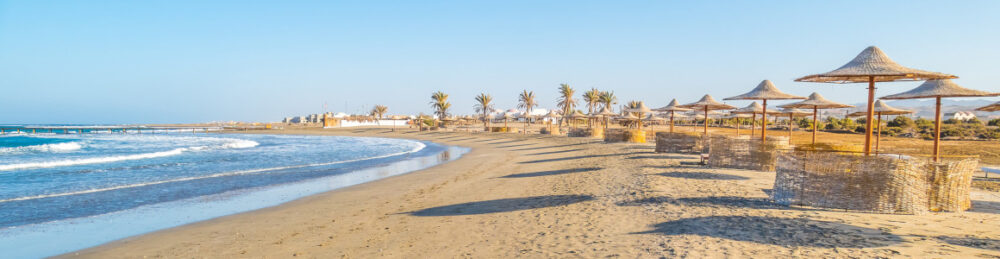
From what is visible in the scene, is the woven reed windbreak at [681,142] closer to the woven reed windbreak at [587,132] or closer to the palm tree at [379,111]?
the woven reed windbreak at [587,132]

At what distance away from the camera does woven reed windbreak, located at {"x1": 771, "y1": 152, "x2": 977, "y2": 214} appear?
213 inches

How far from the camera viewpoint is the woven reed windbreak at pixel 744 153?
9773 mm

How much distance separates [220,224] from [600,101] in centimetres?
5582

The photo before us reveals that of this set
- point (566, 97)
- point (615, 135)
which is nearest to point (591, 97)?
point (566, 97)

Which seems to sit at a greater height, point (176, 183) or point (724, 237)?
point (724, 237)

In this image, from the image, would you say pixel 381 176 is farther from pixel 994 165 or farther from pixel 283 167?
pixel 994 165

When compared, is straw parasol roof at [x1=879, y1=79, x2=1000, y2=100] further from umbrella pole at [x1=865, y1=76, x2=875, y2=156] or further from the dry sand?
umbrella pole at [x1=865, y1=76, x2=875, y2=156]

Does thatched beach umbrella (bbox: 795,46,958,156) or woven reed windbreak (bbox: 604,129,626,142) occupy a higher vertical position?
thatched beach umbrella (bbox: 795,46,958,156)

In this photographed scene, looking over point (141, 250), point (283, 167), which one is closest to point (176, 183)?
point (283, 167)

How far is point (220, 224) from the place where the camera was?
7.04m

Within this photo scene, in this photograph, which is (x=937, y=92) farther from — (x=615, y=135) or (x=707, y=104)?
(x=615, y=135)

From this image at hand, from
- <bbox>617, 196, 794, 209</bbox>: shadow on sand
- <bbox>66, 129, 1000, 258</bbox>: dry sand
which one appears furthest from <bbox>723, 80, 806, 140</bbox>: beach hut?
<bbox>617, 196, 794, 209</bbox>: shadow on sand

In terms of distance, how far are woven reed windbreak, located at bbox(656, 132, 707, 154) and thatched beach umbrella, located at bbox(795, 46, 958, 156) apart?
308 inches

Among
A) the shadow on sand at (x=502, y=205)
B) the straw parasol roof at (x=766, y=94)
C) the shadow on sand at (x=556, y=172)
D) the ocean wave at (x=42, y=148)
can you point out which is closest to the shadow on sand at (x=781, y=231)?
the shadow on sand at (x=502, y=205)
